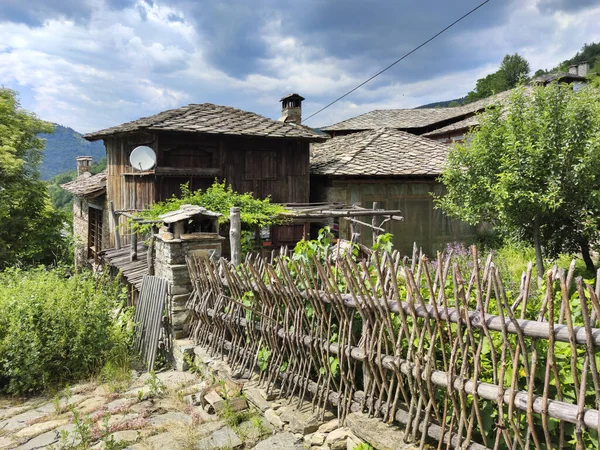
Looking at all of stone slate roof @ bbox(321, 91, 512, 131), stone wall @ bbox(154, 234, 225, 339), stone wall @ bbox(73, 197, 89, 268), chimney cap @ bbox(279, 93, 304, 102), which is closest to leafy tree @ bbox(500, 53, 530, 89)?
stone slate roof @ bbox(321, 91, 512, 131)

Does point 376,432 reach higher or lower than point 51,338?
higher

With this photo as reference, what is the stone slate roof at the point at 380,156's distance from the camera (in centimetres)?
1131

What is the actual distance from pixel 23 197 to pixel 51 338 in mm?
12840

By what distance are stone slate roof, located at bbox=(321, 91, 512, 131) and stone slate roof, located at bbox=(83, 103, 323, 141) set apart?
42.8 ft

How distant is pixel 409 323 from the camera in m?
2.85

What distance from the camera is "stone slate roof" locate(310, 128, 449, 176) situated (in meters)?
11.3

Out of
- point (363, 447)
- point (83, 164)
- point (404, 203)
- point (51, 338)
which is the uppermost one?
point (83, 164)

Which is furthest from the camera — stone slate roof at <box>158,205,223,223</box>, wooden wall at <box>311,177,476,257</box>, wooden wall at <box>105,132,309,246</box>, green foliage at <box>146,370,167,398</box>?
wooden wall at <box>311,177,476,257</box>

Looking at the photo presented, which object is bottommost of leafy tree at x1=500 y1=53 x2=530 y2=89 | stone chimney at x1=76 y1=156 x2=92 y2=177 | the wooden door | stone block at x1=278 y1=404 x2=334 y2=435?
stone block at x1=278 y1=404 x2=334 y2=435

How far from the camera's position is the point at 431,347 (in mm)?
2408

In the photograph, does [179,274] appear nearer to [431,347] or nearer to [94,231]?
[431,347]

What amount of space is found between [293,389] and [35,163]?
1742 cm

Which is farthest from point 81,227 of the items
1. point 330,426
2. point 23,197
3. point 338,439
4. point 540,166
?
point 338,439

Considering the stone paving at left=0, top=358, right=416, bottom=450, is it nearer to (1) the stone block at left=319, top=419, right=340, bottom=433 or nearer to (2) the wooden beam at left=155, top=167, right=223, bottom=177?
(1) the stone block at left=319, top=419, right=340, bottom=433
